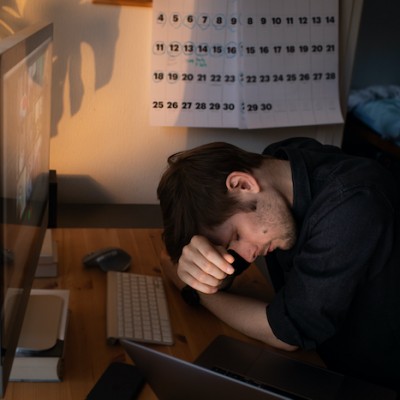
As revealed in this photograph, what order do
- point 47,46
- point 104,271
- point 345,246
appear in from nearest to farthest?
point 345,246 < point 47,46 < point 104,271

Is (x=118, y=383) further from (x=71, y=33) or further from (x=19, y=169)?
(x=71, y=33)

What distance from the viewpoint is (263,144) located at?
1.94 m

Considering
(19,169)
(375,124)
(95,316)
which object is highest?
(19,169)

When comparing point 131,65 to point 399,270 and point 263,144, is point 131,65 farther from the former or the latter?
point 399,270

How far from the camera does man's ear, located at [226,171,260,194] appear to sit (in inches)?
44.9

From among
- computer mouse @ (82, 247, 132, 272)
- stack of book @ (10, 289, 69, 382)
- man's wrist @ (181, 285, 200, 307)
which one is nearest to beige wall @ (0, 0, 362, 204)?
computer mouse @ (82, 247, 132, 272)

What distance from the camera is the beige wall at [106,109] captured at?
165cm

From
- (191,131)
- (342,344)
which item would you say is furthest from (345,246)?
(191,131)

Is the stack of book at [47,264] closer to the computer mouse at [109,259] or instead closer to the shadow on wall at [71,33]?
the computer mouse at [109,259]

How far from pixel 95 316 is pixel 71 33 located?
2.65 ft

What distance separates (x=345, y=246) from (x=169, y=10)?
0.93 m

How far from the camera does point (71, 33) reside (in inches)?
64.9

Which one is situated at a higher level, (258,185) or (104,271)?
(258,185)

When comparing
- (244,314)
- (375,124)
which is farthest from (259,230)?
(375,124)
